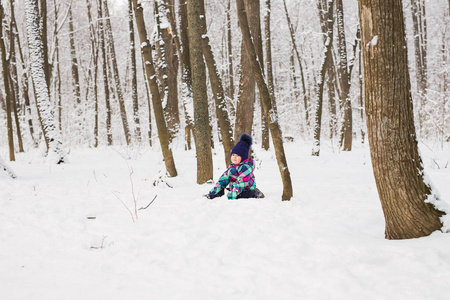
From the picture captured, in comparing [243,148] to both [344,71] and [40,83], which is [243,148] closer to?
[40,83]

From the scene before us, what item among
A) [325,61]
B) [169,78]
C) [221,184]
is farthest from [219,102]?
[169,78]

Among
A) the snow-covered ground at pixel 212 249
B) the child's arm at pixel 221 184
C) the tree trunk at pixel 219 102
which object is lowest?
the snow-covered ground at pixel 212 249

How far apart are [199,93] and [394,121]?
3.71m

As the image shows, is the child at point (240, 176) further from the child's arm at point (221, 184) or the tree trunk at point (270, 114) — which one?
the tree trunk at point (270, 114)

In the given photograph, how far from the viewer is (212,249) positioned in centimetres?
280

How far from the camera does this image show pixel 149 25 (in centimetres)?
2225

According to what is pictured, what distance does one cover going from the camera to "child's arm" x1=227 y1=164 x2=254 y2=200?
439cm

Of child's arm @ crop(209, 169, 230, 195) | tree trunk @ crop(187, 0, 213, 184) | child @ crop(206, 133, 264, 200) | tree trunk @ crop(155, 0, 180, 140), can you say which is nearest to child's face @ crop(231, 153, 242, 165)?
child @ crop(206, 133, 264, 200)

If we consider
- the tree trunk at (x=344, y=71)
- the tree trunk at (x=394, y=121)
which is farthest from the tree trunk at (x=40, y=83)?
the tree trunk at (x=344, y=71)

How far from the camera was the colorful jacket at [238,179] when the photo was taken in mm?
4402

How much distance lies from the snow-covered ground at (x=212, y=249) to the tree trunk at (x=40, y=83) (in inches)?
156

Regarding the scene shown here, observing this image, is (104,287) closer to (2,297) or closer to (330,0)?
(2,297)

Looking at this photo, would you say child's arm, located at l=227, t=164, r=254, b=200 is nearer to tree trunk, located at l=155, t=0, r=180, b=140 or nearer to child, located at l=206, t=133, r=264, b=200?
child, located at l=206, t=133, r=264, b=200

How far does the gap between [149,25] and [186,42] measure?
1581 cm
